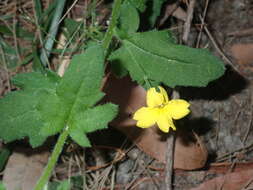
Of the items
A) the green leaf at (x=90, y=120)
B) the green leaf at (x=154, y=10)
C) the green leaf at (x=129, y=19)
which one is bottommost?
the green leaf at (x=90, y=120)

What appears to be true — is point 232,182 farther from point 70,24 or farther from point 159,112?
point 70,24

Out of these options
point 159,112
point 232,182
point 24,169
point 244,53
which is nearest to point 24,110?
point 24,169

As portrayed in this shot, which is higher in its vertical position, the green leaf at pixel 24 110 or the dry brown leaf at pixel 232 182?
the green leaf at pixel 24 110

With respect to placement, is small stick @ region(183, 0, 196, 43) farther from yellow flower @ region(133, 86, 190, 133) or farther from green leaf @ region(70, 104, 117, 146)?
green leaf @ region(70, 104, 117, 146)

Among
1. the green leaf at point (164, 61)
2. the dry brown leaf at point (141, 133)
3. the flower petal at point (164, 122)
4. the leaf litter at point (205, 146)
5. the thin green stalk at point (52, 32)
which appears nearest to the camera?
the flower petal at point (164, 122)

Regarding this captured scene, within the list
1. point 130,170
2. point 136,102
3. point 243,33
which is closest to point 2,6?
point 136,102

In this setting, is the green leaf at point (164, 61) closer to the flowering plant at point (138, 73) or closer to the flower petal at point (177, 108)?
the flowering plant at point (138, 73)

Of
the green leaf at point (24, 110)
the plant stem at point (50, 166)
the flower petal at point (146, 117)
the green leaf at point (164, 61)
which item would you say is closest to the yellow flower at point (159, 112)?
the flower petal at point (146, 117)
